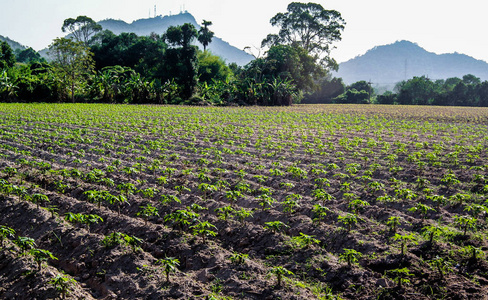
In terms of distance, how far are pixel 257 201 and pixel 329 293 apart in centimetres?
318

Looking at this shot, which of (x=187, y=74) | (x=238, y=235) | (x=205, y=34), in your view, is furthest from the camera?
(x=205, y=34)

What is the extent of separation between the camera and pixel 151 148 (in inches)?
497

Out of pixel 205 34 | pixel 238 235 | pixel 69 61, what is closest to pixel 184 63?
pixel 69 61

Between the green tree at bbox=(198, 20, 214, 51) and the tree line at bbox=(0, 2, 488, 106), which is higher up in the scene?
the green tree at bbox=(198, 20, 214, 51)

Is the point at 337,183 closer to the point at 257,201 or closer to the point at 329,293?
the point at 257,201

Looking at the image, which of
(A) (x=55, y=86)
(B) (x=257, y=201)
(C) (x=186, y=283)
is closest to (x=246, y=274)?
(C) (x=186, y=283)

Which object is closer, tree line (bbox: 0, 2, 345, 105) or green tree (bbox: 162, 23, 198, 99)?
tree line (bbox: 0, 2, 345, 105)

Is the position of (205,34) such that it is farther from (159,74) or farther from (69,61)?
(69,61)

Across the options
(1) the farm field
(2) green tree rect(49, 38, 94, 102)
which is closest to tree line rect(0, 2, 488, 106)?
(2) green tree rect(49, 38, 94, 102)

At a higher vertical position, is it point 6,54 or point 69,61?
point 6,54

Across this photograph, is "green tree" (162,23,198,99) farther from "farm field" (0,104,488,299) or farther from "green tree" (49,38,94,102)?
"farm field" (0,104,488,299)

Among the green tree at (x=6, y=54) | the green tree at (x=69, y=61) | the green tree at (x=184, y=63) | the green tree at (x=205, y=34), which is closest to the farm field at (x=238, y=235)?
the green tree at (x=69, y=61)

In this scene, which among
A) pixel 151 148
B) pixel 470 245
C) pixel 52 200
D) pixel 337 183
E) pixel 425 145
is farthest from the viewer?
pixel 425 145

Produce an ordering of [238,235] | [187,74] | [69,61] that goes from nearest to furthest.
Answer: [238,235] < [69,61] < [187,74]
